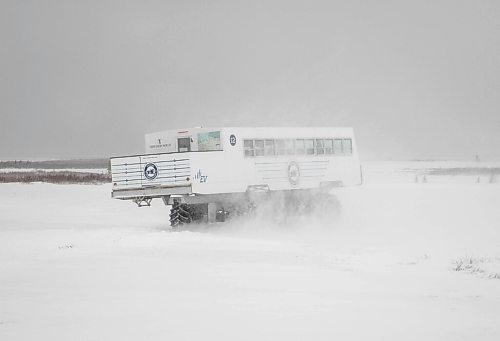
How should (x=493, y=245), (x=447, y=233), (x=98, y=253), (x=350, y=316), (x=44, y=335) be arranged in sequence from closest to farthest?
1. (x=44, y=335)
2. (x=350, y=316)
3. (x=98, y=253)
4. (x=493, y=245)
5. (x=447, y=233)

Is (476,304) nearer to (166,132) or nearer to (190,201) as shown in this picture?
(190,201)

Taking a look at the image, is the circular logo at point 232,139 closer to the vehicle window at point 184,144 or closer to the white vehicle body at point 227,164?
the white vehicle body at point 227,164

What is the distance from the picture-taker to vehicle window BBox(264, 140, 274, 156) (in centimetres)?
2364

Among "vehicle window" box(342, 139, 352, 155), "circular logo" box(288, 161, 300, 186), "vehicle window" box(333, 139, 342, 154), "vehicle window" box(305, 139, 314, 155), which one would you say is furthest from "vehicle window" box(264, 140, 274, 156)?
"vehicle window" box(342, 139, 352, 155)

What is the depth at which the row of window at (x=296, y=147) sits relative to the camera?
23234mm

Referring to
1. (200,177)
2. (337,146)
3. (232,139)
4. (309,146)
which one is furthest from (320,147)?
(200,177)

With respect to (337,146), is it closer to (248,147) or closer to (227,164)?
(248,147)

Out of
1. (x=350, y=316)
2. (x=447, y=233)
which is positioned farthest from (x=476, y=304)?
(x=447, y=233)

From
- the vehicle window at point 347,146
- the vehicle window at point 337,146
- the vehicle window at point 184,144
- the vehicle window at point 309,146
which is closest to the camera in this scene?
the vehicle window at point 184,144

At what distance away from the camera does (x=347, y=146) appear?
27.4m

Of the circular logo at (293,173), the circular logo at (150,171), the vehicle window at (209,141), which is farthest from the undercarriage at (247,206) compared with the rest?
the vehicle window at (209,141)

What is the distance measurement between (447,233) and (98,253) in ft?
39.5

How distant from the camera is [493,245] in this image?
1767 centimetres

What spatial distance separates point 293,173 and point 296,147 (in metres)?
1.09
